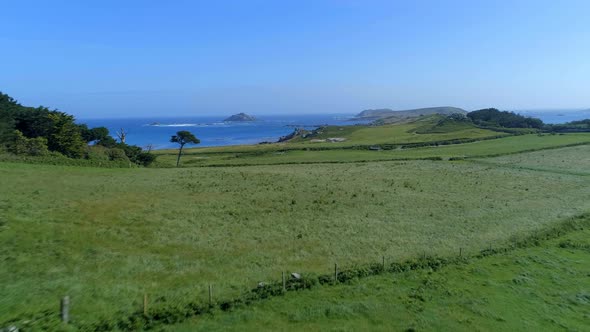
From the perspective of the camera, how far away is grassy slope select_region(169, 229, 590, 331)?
15523 millimetres

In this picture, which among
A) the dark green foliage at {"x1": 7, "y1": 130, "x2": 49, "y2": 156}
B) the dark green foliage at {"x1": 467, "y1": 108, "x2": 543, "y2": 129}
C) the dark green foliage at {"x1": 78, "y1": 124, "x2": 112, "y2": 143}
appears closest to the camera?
the dark green foliage at {"x1": 7, "y1": 130, "x2": 49, "y2": 156}

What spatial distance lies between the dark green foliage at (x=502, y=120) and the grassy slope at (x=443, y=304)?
15080 centimetres

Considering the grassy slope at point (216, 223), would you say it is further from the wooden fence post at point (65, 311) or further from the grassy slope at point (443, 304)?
the grassy slope at point (443, 304)

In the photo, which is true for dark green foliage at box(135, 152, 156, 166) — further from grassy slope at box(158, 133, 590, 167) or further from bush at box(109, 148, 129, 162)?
grassy slope at box(158, 133, 590, 167)

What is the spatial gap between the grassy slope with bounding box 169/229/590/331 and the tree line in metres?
49.3

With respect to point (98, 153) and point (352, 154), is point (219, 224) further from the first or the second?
point (352, 154)

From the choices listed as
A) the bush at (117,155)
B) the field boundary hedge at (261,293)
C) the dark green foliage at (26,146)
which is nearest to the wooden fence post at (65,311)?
the field boundary hedge at (261,293)

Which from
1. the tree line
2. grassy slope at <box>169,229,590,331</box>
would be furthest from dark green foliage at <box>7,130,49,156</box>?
grassy slope at <box>169,229,590,331</box>

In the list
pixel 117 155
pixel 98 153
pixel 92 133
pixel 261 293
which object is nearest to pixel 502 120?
pixel 117 155

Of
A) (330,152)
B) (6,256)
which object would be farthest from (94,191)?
(330,152)

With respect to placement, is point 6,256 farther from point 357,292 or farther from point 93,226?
point 357,292

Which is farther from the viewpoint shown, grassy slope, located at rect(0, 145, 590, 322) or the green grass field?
grassy slope, located at rect(0, 145, 590, 322)

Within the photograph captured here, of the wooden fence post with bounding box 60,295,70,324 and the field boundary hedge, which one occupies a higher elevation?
the wooden fence post with bounding box 60,295,70,324

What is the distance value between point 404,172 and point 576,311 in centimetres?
3843
